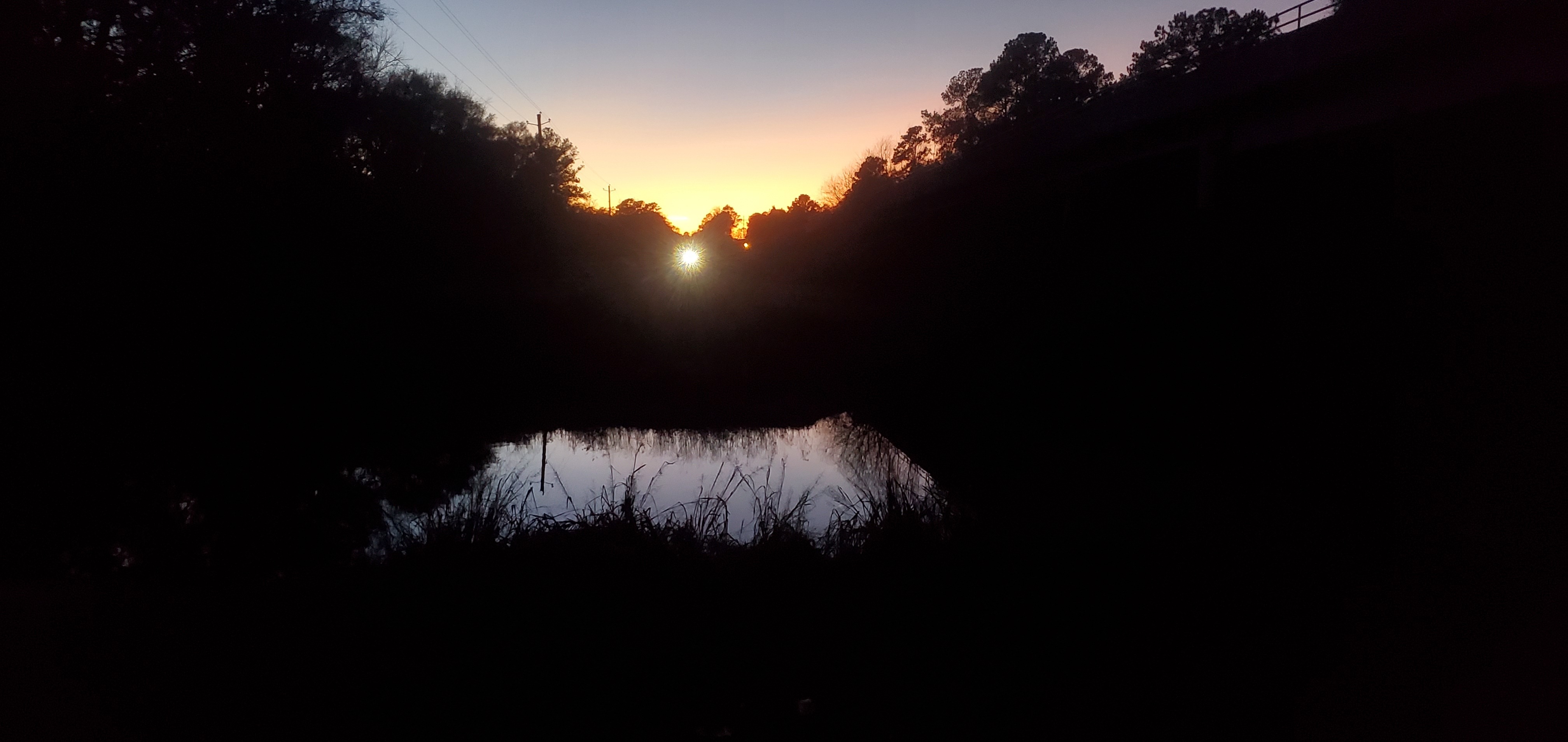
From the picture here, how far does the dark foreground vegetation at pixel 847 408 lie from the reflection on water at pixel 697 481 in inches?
16.7

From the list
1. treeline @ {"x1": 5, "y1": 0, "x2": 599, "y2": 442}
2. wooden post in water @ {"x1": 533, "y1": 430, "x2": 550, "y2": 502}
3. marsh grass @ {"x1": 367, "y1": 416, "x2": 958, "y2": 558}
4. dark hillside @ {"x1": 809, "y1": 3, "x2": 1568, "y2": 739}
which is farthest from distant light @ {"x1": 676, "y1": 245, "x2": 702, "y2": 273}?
marsh grass @ {"x1": 367, "y1": 416, "x2": 958, "y2": 558}

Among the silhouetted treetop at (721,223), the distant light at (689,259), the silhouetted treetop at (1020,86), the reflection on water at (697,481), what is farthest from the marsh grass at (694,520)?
the silhouetted treetop at (721,223)

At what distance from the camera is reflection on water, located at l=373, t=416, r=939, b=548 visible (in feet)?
25.3

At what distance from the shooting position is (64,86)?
57.8 feet

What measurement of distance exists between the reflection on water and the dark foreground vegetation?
42cm

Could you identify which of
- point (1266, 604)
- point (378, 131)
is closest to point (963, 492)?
point (1266, 604)

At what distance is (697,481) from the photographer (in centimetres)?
1170

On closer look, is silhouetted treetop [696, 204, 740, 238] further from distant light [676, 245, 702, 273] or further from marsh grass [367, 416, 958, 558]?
marsh grass [367, 416, 958, 558]

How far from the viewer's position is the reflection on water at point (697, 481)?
773cm

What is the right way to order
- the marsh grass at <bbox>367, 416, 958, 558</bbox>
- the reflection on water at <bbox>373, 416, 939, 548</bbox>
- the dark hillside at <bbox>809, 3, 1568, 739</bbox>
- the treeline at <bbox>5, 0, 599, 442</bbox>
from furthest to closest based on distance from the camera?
the treeline at <bbox>5, 0, 599, 442</bbox> → the reflection on water at <bbox>373, 416, 939, 548</bbox> → the marsh grass at <bbox>367, 416, 958, 558</bbox> → the dark hillside at <bbox>809, 3, 1568, 739</bbox>

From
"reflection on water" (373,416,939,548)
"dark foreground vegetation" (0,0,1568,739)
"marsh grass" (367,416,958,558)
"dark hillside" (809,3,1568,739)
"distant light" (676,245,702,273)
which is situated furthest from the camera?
"distant light" (676,245,702,273)

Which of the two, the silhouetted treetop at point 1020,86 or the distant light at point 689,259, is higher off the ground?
the silhouetted treetop at point 1020,86

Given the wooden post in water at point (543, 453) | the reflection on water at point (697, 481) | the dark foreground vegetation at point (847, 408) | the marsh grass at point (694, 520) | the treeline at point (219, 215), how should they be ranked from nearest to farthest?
the dark foreground vegetation at point (847, 408) < the marsh grass at point (694, 520) < the reflection on water at point (697, 481) < the wooden post in water at point (543, 453) < the treeline at point (219, 215)

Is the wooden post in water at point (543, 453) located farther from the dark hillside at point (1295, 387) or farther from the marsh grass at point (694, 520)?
the dark hillside at point (1295, 387)
